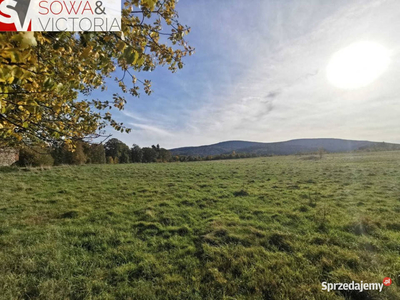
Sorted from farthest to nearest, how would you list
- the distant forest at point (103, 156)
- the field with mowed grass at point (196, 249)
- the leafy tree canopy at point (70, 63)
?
1. the distant forest at point (103, 156)
2. the field with mowed grass at point (196, 249)
3. the leafy tree canopy at point (70, 63)

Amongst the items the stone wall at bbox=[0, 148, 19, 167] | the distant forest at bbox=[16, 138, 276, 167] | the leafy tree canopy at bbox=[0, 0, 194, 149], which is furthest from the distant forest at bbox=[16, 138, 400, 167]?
the leafy tree canopy at bbox=[0, 0, 194, 149]

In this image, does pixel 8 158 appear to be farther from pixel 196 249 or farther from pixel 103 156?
pixel 103 156

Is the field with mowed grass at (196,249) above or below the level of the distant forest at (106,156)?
below

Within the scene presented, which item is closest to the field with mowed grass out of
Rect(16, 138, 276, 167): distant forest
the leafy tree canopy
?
the leafy tree canopy

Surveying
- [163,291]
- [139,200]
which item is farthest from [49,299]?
[139,200]

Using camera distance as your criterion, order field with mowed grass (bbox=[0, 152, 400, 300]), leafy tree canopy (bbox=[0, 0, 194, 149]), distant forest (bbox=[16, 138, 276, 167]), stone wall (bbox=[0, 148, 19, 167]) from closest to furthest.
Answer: leafy tree canopy (bbox=[0, 0, 194, 149]) → field with mowed grass (bbox=[0, 152, 400, 300]) → stone wall (bbox=[0, 148, 19, 167]) → distant forest (bbox=[16, 138, 276, 167])

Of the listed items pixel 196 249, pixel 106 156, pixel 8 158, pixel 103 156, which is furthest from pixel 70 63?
pixel 106 156

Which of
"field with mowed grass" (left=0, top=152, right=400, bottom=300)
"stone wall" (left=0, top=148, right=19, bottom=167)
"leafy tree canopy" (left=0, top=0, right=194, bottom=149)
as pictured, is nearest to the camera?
"leafy tree canopy" (left=0, top=0, right=194, bottom=149)

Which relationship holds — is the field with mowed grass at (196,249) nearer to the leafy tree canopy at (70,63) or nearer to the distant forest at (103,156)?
the leafy tree canopy at (70,63)

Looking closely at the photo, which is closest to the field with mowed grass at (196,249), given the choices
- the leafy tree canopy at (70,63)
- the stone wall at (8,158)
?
the leafy tree canopy at (70,63)

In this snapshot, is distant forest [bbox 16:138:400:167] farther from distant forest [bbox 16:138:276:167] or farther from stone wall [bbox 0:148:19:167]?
stone wall [bbox 0:148:19:167]

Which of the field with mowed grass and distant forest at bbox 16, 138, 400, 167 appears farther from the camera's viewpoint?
distant forest at bbox 16, 138, 400, 167

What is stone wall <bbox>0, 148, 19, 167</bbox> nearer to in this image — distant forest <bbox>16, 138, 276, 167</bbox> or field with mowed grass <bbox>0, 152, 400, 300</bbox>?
distant forest <bbox>16, 138, 276, 167</bbox>

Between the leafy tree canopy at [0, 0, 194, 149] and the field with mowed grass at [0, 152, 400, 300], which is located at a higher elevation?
the leafy tree canopy at [0, 0, 194, 149]
